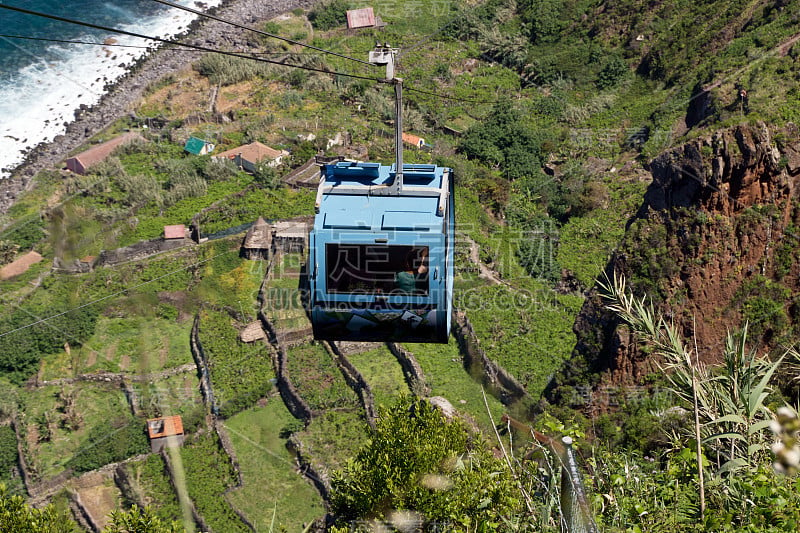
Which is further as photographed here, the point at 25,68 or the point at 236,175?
the point at 25,68

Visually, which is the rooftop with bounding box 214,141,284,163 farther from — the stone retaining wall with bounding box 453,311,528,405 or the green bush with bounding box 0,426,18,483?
the green bush with bounding box 0,426,18,483

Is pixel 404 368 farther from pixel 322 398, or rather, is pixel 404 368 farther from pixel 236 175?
pixel 236 175

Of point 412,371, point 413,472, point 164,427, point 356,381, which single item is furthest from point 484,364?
point 164,427

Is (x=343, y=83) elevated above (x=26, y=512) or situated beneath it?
elevated above

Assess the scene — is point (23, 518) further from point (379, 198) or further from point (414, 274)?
point (379, 198)

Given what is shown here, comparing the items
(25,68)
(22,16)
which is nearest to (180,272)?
(25,68)

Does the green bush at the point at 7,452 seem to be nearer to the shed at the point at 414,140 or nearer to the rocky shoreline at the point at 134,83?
the rocky shoreline at the point at 134,83

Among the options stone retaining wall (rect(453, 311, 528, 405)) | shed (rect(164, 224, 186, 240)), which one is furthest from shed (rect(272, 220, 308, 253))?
stone retaining wall (rect(453, 311, 528, 405))

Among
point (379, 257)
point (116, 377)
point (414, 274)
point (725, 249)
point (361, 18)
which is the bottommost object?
point (116, 377)
